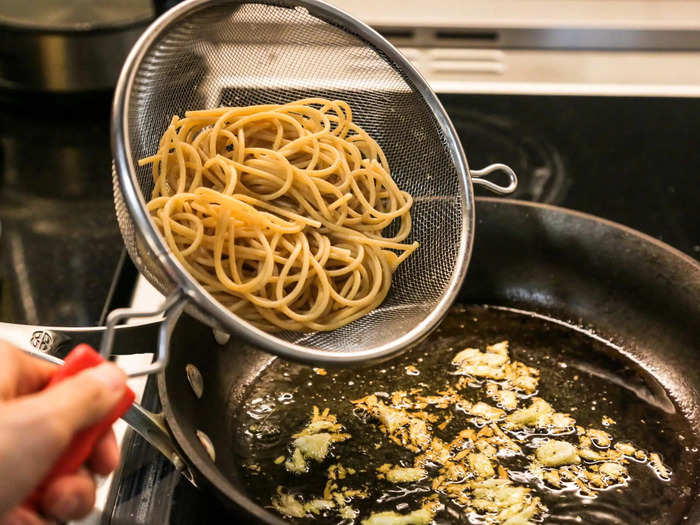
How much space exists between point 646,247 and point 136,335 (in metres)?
0.84

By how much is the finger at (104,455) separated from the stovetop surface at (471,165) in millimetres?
381

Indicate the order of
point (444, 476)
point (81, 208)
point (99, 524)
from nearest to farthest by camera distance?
1. point (99, 524)
2. point (444, 476)
3. point (81, 208)

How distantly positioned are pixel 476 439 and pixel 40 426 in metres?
0.67

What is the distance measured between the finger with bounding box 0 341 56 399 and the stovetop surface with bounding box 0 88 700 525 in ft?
1.13

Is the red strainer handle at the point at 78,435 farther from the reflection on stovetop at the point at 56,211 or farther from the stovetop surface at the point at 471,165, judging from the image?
the reflection on stovetop at the point at 56,211

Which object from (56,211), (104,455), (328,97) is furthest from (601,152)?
(104,455)

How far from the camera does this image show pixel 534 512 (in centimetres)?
104

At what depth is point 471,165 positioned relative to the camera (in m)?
1.67

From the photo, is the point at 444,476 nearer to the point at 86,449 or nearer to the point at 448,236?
the point at 448,236

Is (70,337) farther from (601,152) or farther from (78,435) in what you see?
(601,152)

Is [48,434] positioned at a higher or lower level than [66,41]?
higher

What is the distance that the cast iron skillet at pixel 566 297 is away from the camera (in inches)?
46.2

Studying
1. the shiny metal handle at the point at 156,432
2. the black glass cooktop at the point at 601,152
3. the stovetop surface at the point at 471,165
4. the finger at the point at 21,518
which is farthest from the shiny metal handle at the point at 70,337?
the black glass cooktop at the point at 601,152

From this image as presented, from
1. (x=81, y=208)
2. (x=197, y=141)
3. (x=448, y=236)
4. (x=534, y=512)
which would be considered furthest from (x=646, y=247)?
(x=81, y=208)
